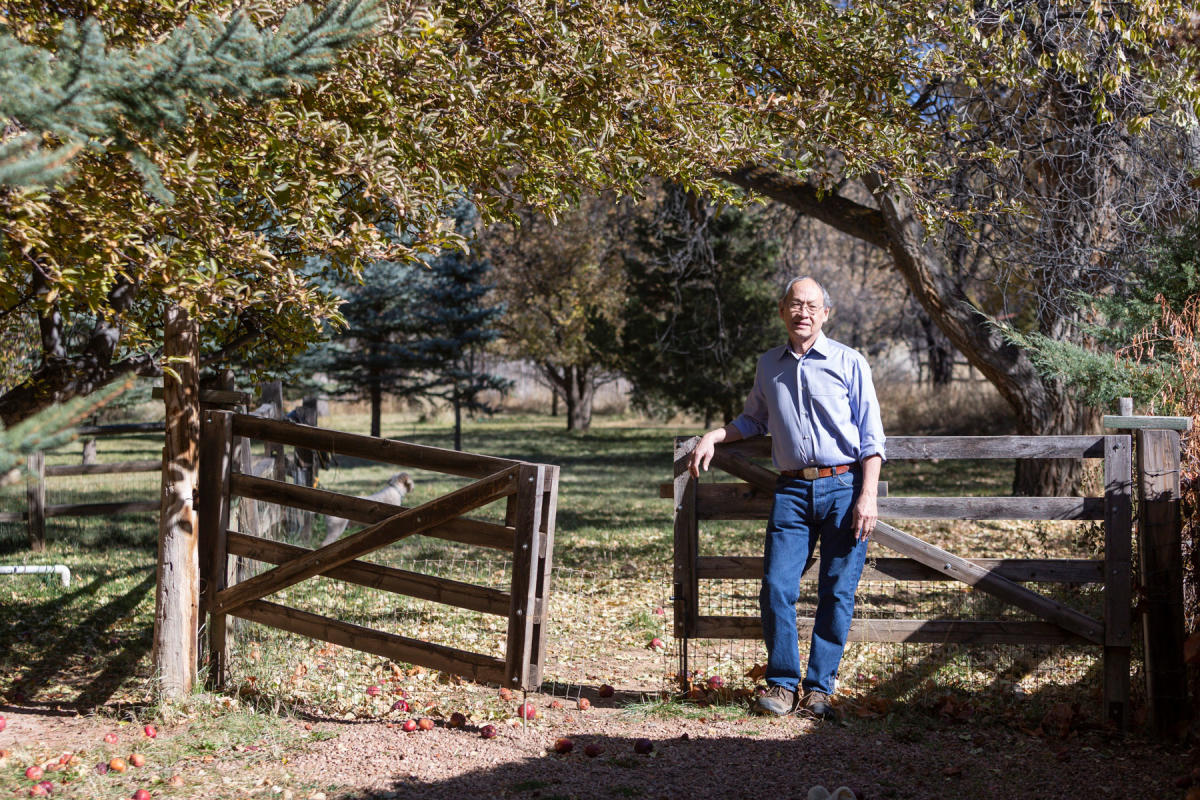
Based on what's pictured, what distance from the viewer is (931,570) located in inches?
198

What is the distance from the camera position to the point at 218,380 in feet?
→ 22.2

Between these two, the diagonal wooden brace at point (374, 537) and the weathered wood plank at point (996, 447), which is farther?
the weathered wood plank at point (996, 447)

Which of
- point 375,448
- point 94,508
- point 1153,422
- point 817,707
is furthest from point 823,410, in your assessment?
point 94,508

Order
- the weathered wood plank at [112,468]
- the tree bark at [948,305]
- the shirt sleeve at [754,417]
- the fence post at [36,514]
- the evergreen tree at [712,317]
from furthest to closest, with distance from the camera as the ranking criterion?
the evergreen tree at [712,317] → the tree bark at [948,305] → the weathered wood plank at [112,468] → the fence post at [36,514] → the shirt sleeve at [754,417]

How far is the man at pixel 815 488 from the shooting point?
4703 millimetres

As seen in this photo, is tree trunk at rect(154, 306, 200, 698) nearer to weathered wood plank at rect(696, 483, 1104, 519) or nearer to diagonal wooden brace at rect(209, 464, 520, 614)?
diagonal wooden brace at rect(209, 464, 520, 614)

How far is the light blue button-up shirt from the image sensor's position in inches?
185

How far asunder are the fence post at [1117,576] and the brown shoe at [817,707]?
1.31 meters

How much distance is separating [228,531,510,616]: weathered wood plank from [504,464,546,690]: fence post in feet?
0.28

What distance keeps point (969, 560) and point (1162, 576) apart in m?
0.85

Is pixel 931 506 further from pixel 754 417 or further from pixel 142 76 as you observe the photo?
pixel 142 76

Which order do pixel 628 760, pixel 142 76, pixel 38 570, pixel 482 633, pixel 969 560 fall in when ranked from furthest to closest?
pixel 38 570, pixel 482 633, pixel 969 560, pixel 628 760, pixel 142 76

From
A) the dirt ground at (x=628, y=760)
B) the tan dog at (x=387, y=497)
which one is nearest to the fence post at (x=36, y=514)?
the tan dog at (x=387, y=497)

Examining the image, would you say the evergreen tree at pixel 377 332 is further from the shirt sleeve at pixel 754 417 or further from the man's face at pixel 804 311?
the man's face at pixel 804 311
